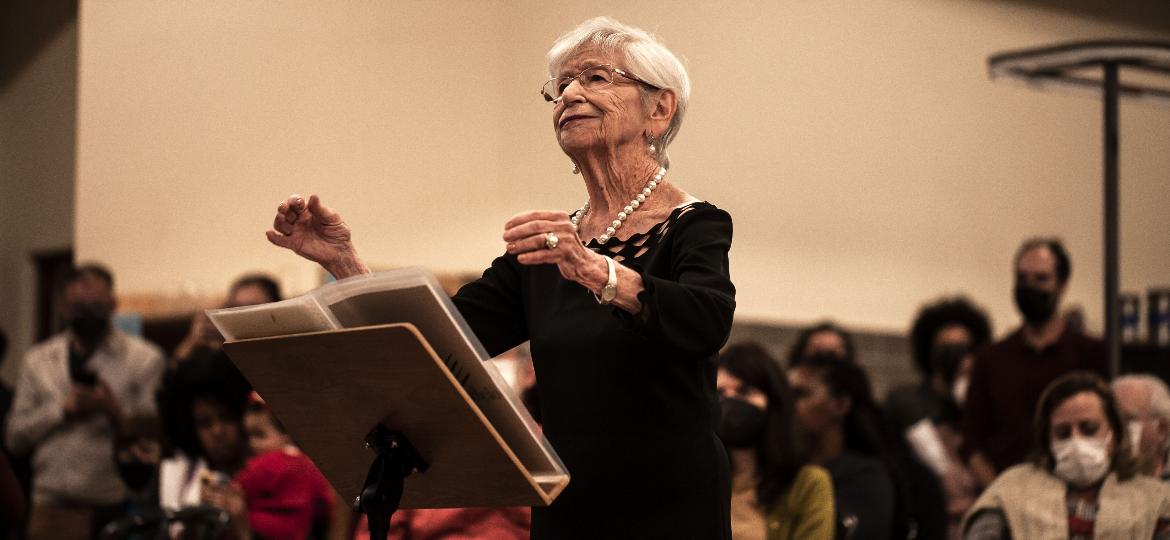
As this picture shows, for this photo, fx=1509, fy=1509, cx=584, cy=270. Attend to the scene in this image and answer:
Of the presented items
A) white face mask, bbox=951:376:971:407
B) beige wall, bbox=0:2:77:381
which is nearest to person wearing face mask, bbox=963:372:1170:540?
white face mask, bbox=951:376:971:407

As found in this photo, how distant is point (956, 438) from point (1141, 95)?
1.45 meters

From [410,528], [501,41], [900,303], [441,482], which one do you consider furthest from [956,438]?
[441,482]

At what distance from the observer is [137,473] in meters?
4.58

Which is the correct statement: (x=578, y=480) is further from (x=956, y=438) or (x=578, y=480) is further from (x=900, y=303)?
(x=900, y=303)

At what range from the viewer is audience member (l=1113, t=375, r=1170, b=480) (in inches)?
174

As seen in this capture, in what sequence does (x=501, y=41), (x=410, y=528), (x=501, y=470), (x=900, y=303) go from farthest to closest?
(x=900, y=303), (x=501, y=41), (x=410, y=528), (x=501, y=470)

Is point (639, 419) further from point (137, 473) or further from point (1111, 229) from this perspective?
point (1111, 229)

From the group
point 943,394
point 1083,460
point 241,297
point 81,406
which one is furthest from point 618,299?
point 943,394

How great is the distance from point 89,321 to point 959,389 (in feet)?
10.7

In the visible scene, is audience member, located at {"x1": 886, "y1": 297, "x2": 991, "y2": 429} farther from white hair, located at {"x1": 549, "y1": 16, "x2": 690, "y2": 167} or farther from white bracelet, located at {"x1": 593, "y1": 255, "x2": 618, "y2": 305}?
white bracelet, located at {"x1": 593, "y1": 255, "x2": 618, "y2": 305}

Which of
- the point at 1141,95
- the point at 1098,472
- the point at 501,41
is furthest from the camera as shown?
the point at 1141,95

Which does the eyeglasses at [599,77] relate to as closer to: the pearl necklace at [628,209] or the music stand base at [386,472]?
the pearl necklace at [628,209]

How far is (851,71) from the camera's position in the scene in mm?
6859

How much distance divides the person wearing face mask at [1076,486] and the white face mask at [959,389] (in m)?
2.07
